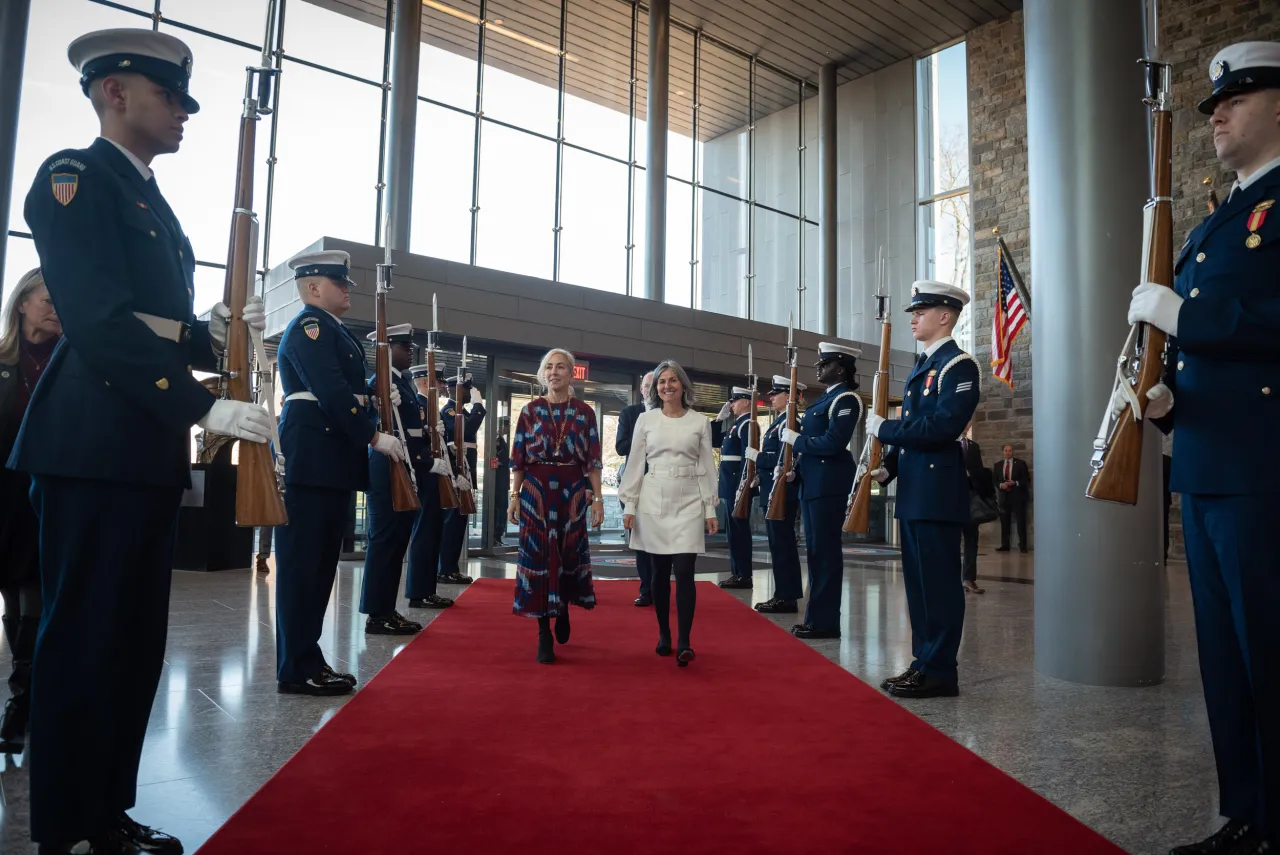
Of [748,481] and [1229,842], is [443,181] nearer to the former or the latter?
[748,481]

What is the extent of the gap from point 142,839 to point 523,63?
13685 millimetres

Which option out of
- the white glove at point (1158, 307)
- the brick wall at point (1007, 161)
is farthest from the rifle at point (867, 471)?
the brick wall at point (1007, 161)

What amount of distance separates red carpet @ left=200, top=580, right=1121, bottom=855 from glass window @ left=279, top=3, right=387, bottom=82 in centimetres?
1022

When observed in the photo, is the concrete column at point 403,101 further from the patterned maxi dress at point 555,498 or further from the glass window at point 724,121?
the patterned maxi dress at point 555,498

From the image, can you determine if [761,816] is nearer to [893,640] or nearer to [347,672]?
[347,672]

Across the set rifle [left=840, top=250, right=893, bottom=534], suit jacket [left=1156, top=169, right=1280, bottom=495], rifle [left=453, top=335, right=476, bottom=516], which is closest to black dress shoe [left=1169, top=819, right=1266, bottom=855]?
suit jacket [left=1156, top=169, right=1280, bottom=495]

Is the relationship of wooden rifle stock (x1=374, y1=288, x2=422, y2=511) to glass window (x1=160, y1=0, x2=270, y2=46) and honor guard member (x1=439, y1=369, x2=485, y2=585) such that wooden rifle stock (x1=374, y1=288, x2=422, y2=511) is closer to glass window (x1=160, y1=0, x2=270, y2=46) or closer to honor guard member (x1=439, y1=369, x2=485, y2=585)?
honor guard member (x1=439, y1=369, x2=485, y2=585)

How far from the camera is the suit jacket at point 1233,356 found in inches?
75.9

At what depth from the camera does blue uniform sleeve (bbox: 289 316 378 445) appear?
348 centimetres

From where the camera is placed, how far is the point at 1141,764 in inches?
108

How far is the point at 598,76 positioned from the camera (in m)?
14.5

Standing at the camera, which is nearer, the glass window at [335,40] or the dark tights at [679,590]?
the dark tights at [679,590]

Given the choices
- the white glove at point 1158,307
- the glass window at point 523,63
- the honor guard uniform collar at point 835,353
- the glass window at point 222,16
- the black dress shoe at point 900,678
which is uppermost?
the glass window at point 523,63

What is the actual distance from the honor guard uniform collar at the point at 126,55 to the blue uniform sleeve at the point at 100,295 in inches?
10.7
